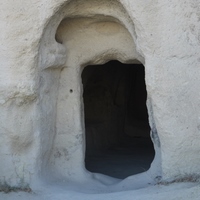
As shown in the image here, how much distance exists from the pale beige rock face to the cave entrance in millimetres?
950

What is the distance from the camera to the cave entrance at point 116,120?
5.06 meters

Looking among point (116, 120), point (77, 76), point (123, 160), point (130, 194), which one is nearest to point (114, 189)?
point (130, 194)

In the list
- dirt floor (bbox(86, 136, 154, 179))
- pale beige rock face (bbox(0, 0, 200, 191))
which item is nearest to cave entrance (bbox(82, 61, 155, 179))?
dirt floor (bbox(86, 136, 154, 179))

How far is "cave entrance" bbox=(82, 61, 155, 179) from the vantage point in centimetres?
506

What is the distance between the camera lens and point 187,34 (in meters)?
3.15

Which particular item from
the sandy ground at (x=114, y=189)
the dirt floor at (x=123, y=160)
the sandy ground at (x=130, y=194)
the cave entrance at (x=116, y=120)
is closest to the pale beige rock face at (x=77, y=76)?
the sandy ground at (x=114, y=189)

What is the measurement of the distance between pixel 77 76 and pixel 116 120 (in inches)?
97.4

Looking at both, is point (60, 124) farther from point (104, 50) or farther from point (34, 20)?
point (34, 20)

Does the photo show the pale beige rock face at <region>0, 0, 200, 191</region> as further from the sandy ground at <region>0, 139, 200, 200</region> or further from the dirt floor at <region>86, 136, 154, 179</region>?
the dirt floor at <region>86, 136, 154, 179</region>

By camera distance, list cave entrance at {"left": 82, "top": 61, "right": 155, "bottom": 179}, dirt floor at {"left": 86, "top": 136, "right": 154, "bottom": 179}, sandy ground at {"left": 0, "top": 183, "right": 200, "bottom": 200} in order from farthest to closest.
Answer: cave entrance at {"left": 82, "top": 61, "right": 155, "bottom": 179} → dirt floor at {"left": 86, "top": 136, "right": 154, "bottom": 179} → sandy ground at {"left": 0, "top": 183, "right": 200, "bottom": 200}

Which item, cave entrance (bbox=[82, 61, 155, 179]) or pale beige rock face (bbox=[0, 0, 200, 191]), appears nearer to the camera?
pale beige rock face (bbox=[0, 0, 200, 191])

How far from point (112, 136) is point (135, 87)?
1.27 meters

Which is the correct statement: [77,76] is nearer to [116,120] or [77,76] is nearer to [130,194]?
[130,194]

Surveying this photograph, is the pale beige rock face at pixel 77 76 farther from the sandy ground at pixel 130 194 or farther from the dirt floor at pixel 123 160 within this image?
the dirt floor at pixel 123 160
